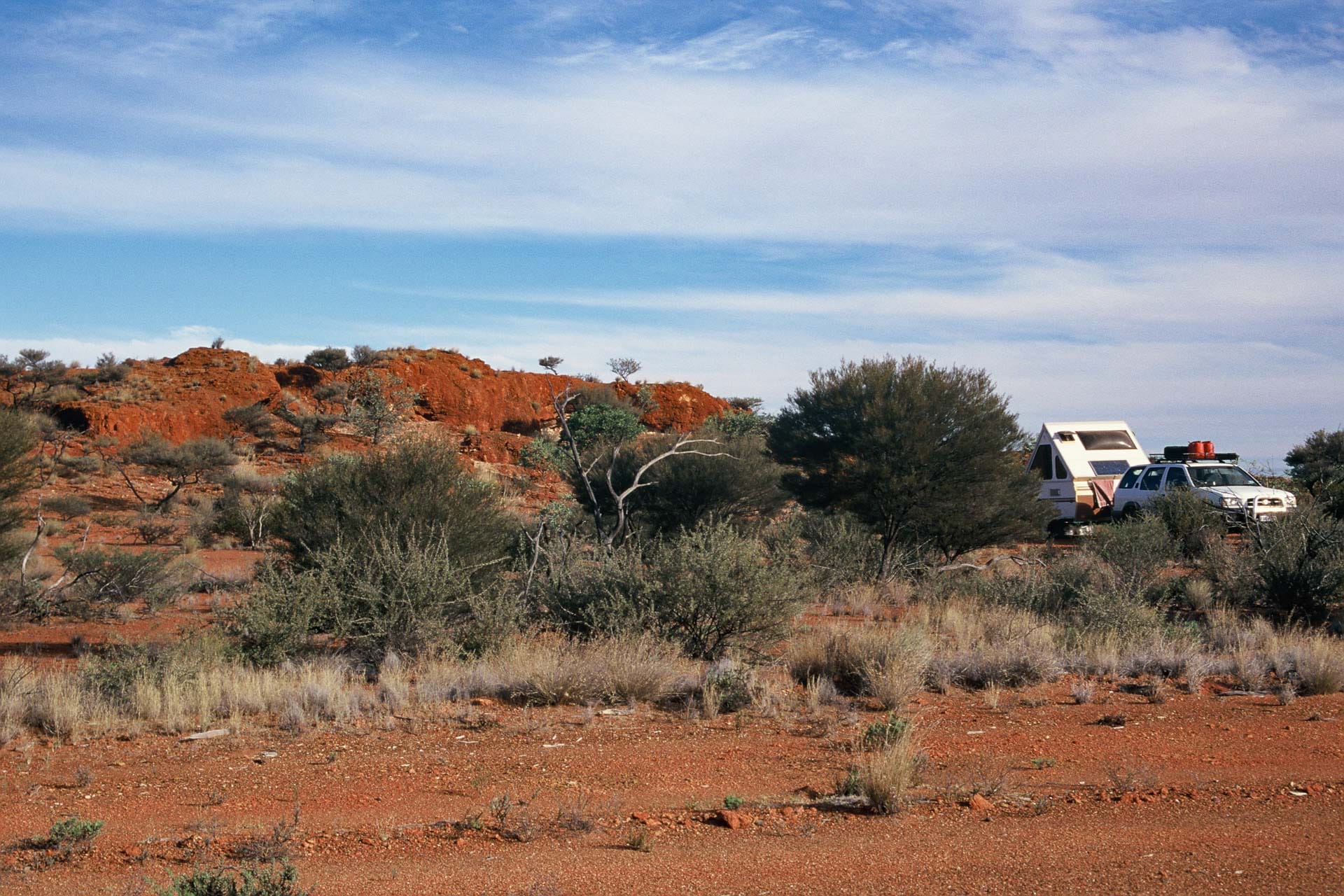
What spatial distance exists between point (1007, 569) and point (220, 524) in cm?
2104

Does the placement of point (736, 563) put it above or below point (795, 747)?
above

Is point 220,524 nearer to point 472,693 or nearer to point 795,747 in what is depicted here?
point 472,693

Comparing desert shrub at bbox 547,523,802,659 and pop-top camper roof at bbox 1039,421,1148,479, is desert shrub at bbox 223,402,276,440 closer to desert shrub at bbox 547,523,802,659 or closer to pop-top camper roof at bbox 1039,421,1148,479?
pop-top camper roof at bbox 1039,421,1148,479

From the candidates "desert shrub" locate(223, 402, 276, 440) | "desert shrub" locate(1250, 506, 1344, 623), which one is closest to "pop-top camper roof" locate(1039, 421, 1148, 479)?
"desert shrub" locate(1250, 506, 1344, 623)

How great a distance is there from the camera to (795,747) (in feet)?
28.3

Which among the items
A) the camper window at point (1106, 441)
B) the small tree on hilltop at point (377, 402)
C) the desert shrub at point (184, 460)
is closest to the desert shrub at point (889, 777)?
the camper window at point (1106, 441)

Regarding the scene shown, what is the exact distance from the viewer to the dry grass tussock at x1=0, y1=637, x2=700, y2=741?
373 inches

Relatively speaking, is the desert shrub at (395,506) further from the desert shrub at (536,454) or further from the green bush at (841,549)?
the desert shrub at (536,454)

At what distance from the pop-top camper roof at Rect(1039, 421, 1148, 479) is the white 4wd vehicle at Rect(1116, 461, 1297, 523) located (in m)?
2.54

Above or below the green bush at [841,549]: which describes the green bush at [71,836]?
below

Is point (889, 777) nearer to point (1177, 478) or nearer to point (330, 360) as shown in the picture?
point (1177, 478)

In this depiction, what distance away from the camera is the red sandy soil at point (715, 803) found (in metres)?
5.51

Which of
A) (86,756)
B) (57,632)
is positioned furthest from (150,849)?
(57,632)

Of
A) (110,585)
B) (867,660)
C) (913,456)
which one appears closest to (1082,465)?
(913,456)
